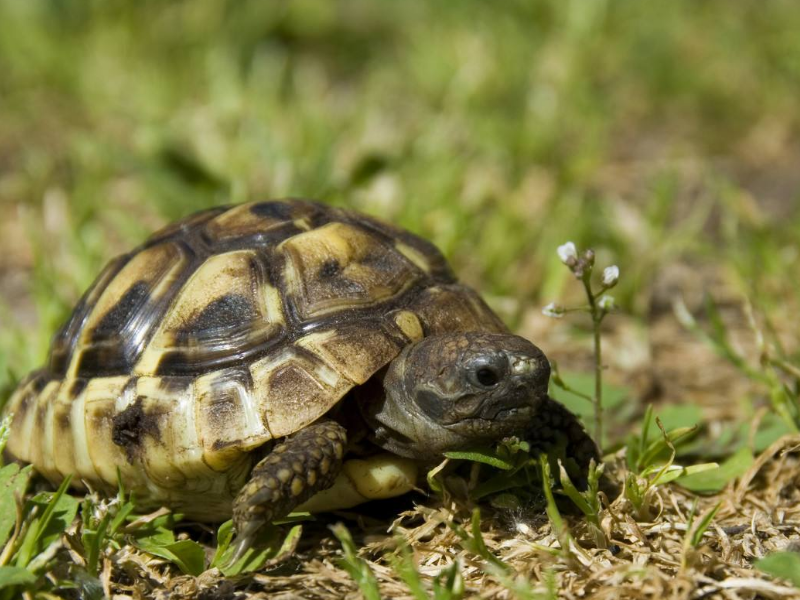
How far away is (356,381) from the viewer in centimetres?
225

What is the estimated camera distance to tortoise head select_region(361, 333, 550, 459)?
215cm

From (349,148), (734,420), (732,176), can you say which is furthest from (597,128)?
(734,420)

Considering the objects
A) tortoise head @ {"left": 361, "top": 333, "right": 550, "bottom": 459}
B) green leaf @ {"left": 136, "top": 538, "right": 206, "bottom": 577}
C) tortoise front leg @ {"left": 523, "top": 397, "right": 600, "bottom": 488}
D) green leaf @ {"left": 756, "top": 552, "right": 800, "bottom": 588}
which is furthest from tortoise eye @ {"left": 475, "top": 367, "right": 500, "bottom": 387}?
green leaf @ {"left": 136, "top": 538, "right": 206, "bottom": 577}

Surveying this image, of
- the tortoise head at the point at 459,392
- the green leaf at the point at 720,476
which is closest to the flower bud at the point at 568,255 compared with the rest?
the tortoise head at the point at 459,392

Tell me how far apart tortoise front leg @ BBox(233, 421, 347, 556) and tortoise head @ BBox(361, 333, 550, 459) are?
0.21 metres

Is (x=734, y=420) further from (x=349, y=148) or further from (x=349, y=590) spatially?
(x=349, y=148)

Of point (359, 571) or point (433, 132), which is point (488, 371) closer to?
point (359, 571)

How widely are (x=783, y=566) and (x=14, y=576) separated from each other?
5.59 ft

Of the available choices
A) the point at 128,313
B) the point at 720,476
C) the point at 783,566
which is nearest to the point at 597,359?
the point at 720,476

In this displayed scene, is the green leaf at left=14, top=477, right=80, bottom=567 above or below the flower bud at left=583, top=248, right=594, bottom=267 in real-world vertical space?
below

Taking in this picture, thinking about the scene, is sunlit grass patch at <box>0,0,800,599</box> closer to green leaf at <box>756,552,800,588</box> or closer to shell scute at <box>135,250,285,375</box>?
green leaf at <box>756,552,800,588</box>

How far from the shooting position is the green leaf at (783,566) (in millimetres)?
1907

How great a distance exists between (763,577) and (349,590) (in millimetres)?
972

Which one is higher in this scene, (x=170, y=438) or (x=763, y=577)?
(x=170, y=438)
